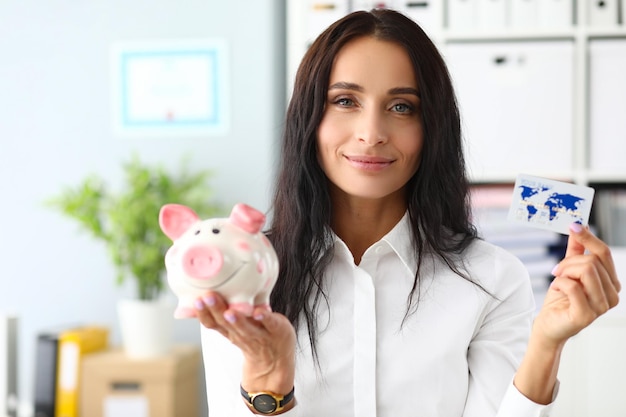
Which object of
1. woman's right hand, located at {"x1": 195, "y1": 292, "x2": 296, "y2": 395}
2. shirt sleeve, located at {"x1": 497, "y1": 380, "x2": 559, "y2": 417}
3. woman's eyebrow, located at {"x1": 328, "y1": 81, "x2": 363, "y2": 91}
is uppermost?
woman's eyebrow, located at {"x1": 328, "y1": 81, "x2": 363, "y2": 91}

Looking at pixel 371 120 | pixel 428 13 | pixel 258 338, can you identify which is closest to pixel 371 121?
pixel 371 120

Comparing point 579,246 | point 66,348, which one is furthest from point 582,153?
point 66,348

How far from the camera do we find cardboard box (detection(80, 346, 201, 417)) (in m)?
2.86

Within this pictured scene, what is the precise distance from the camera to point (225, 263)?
1018 millimetres

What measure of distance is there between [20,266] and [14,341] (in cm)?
50

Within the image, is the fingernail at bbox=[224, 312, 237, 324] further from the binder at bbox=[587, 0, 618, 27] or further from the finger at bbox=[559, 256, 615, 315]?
the binder at bbox=[587, 0, 618, 27]

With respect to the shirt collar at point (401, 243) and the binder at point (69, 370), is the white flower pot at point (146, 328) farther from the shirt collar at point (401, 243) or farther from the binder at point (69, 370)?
the shirt collar at point (401, 243)

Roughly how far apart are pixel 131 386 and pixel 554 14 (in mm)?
2014

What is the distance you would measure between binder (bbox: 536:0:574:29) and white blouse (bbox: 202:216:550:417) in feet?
5.46

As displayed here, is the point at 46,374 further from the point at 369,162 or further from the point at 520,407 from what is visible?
the point at 520,407

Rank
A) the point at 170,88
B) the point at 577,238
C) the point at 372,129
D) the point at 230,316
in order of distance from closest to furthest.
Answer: the point at 230,316, the point at 577,238, the point at 372,129, the point at 170,88

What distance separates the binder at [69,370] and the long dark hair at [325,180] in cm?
173

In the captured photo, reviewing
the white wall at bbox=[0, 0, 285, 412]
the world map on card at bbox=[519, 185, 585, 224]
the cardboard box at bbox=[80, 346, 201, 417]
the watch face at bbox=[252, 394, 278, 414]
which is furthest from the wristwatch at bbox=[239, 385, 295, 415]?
the white wall at bbox=[0, 0, 285, 412]

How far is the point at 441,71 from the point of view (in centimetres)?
135
